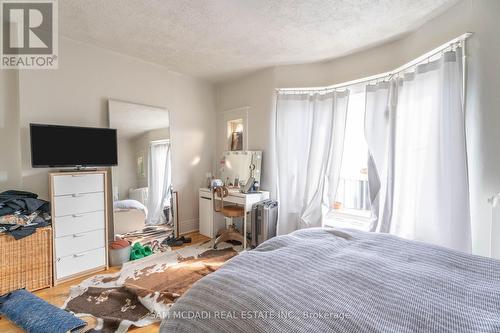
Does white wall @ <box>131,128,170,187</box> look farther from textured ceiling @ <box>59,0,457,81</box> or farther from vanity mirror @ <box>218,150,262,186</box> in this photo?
vanity mirror @ <box>218,150,262,186</box>

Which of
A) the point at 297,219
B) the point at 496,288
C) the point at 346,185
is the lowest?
the point at 297,219

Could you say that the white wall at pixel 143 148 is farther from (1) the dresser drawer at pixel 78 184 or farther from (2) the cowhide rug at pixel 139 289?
(2) the cowhide rug at pixel 139 289

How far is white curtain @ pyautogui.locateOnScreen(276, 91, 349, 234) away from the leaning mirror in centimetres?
165

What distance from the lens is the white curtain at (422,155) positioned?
1822mm

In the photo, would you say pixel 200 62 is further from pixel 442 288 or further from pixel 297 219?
pixel 442 288

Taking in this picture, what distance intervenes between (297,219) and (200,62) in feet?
8.29

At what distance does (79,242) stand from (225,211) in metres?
1.64

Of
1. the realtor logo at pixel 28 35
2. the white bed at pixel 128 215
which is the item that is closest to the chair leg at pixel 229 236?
the white bed at pixel 128 215

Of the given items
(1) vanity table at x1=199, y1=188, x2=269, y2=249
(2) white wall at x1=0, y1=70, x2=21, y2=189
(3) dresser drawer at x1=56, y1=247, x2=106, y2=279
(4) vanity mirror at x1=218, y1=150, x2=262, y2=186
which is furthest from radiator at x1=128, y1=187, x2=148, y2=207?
(4) vanity mirror at x1=218, y1=150, x2=262, y2=186

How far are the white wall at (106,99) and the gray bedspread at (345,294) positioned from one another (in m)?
2.60

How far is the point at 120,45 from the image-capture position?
2.71 meters

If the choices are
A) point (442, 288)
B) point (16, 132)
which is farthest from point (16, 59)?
point (442, 288)

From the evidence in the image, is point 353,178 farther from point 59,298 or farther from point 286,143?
point 59,298

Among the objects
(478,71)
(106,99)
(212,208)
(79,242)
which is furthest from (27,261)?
(478,71)
